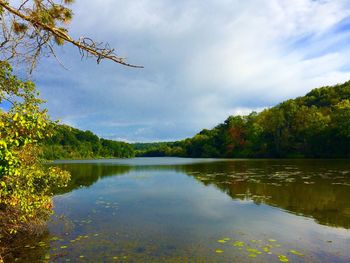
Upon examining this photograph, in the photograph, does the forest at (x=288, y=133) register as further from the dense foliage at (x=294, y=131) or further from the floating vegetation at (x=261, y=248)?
the floating vegetation at (x=261, y=248)

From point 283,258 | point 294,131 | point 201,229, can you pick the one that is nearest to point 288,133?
point 294,131

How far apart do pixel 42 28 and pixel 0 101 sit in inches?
137

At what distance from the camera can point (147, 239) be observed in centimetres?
1308

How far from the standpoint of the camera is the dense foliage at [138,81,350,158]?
85938 millimetres

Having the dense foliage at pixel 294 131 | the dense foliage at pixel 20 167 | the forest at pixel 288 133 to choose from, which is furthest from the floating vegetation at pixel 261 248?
the dense foliage at pixel 294 131

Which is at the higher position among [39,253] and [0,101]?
[0,101]

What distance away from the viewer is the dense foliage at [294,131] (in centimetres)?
8594

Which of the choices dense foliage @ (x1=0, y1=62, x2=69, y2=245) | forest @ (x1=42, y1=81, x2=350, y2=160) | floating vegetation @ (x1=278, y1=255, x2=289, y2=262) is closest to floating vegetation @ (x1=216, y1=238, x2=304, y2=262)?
floating vegetation @ (x1=278, y1=255, x2=289, y2=262)

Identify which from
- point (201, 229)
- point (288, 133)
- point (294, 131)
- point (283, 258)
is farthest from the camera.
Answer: point (294, 131)

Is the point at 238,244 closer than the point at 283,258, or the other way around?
the point at 283,258

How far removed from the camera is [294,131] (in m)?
104

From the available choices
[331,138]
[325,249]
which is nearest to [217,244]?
[325,249]

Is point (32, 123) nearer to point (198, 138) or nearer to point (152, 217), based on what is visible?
point (152, 217)

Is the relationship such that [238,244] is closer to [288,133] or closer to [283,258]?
[283,258]
